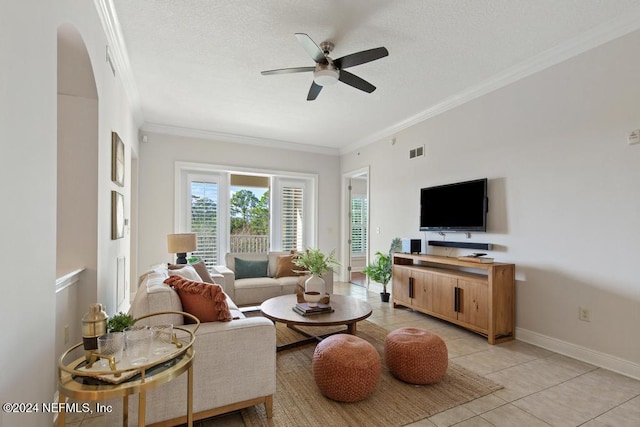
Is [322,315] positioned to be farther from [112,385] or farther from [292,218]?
[292,218]

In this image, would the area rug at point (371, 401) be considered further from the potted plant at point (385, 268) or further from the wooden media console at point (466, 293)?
the potted plant at point (385, 268)

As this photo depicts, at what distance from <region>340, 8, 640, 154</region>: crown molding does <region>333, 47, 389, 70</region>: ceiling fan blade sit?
1840mm

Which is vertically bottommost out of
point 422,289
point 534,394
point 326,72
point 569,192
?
point 534,394

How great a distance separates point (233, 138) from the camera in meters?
5.89

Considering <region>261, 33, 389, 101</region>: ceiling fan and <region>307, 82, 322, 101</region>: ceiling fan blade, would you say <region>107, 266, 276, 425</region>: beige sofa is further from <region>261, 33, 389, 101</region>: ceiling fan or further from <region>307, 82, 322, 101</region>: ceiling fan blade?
<region>307, 82, 322, 101</region>: ceiling fan blade

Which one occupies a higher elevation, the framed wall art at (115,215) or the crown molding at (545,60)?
the crown molding at (545,60)

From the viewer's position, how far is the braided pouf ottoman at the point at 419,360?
2354 mm

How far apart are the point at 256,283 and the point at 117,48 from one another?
10.2 ft

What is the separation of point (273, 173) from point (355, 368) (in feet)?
15.5

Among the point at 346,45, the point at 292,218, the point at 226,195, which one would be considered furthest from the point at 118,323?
the point at 292,218

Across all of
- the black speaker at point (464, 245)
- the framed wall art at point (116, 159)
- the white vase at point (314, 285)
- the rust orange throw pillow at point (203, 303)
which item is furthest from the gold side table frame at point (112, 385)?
the black speaker at point (464, 245)

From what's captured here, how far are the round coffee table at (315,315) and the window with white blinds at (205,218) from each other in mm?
2822

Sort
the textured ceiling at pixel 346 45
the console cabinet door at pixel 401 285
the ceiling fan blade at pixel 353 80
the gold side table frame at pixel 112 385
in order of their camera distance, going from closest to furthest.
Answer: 1. the gold side table frame at pixel 112 385
2. the textured ceiling at pixel 346 45
3. the ceiling fan blade at pixel 353 80
4. the console cabinet door at pixel 401 285

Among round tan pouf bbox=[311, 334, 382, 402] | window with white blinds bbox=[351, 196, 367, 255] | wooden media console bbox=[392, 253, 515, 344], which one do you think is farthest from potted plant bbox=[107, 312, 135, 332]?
window with white blinds bbox=[351, 196, 367, 255]
